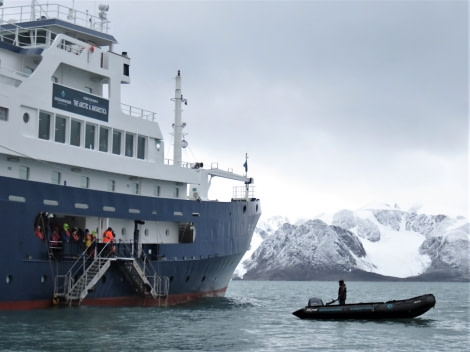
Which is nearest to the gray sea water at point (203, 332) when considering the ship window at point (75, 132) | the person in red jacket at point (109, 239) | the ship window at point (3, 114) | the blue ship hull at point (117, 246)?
the blue ship hull at point (117, 246)

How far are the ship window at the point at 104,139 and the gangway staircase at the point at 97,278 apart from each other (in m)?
4.84

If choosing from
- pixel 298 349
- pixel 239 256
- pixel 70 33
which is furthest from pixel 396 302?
pixel 70 33

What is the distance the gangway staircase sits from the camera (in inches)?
1222

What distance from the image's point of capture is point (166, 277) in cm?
3569

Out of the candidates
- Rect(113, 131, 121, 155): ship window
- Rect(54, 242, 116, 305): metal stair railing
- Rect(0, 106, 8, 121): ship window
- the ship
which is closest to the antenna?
the ship

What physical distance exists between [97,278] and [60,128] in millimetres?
6391

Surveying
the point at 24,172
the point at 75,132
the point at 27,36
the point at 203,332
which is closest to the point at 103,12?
the point at 27,36

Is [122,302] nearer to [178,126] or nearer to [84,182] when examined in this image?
[84,182]

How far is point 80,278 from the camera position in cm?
3138

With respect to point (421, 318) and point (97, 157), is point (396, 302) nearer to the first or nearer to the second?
point (421, 318)

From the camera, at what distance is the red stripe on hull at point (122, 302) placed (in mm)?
29442

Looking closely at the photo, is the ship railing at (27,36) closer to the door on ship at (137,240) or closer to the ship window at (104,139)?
the ship window at (104,139)

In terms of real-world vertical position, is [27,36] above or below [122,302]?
above

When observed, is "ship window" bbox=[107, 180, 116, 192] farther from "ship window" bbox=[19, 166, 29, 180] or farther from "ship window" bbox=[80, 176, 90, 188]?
"ship window" bbox=[19, 166, 29, 180]
